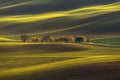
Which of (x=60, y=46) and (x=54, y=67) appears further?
(x=60, y=46)

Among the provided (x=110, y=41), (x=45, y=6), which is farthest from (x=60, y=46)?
(x=45, y=6)

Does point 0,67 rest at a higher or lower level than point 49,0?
higher

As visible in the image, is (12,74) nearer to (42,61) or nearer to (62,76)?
(62,76)

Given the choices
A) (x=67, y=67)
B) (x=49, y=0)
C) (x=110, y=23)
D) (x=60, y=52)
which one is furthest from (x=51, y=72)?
(x=49, y=0)

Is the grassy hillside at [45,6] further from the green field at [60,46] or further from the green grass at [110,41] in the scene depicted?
the green grass at [110,41]

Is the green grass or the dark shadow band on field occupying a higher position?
the dark shadow band on field

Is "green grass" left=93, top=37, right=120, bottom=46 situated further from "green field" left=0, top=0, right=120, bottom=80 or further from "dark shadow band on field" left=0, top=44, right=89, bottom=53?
"dark shadow band on field" left=0, top=44, right=89, bottom=53

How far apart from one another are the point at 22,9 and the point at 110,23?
45662mm

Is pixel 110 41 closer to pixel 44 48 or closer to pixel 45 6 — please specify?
pixel 44 48

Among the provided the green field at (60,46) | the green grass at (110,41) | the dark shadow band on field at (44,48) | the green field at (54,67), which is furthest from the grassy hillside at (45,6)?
the green field at (54,67)

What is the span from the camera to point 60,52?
1743 inches

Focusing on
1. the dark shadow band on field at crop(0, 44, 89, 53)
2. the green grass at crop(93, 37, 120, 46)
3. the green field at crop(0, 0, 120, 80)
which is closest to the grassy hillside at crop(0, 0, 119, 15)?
the green field at crop(0, 0, 120, 80)

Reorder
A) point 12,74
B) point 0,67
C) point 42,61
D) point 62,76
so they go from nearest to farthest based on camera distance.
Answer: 1. point 62,76
2. point 12,74
3. point 0,67
4. point 42,61

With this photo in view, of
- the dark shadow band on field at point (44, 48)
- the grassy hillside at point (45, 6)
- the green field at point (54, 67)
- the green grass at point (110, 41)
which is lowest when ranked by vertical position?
the grassy hillside at point (45, 6)
